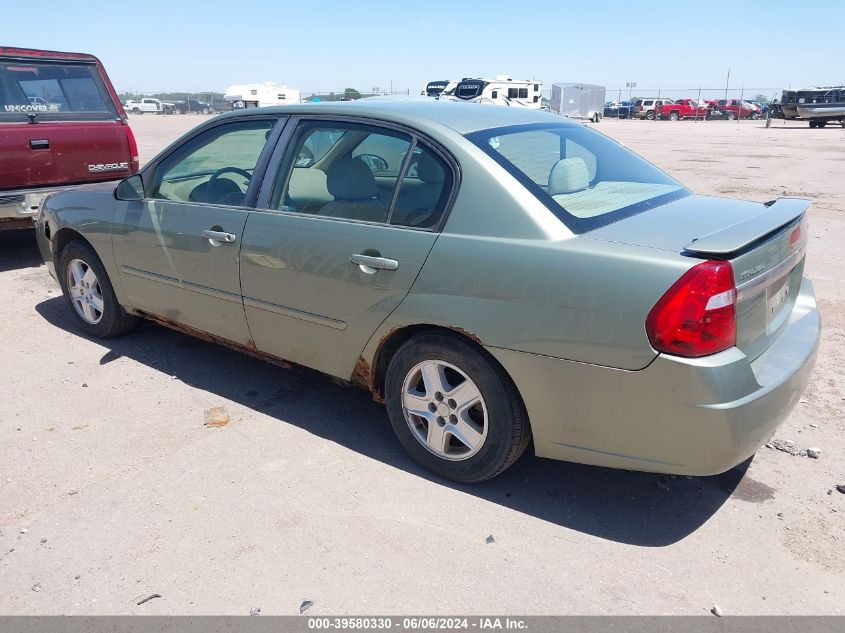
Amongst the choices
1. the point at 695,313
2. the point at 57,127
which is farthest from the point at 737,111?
the point at 695,313

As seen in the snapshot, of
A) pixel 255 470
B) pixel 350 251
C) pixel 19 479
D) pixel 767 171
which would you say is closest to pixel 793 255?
pixel 350 251

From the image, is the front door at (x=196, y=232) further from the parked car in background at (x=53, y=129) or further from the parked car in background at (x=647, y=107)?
the parked car in background at (x=647, y=107)

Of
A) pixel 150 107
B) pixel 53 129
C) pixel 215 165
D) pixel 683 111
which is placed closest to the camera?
pixel 215 165

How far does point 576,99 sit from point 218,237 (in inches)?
1817

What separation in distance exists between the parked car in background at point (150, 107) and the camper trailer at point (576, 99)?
1415 inches

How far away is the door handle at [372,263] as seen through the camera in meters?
3.14

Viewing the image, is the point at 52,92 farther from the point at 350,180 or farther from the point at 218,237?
the point at 350,180

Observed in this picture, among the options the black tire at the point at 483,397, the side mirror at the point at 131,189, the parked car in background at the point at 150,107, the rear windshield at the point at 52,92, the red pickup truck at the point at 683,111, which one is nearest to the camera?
the black tire at the point at 483,397

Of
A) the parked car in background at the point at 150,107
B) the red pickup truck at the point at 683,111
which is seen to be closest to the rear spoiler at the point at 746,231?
the red pickup truck at the point at 683,111

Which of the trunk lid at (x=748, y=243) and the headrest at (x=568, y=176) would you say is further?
the headrest at (x=568, y=176)

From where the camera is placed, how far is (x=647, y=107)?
56375 millimetres

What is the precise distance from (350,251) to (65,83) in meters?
5.85

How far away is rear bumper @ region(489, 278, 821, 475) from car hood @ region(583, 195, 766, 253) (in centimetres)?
48

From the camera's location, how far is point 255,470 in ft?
11.2
